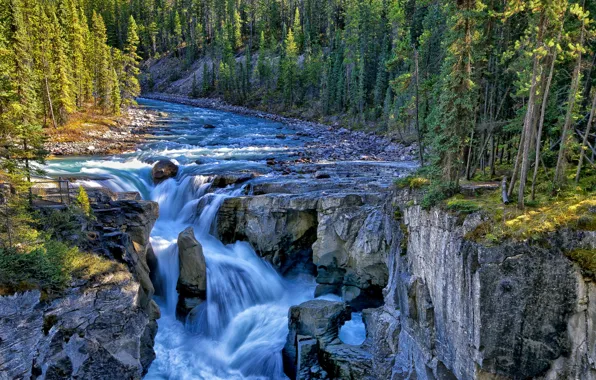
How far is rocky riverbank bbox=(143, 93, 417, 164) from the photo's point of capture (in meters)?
38.8

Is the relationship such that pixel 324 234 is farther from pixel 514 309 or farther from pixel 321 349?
pixel 514 309

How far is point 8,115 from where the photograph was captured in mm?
15031

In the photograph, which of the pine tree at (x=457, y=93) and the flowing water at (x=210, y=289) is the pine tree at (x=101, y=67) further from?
the pine tree at (x=457, y=93)

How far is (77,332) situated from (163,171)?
18624mm

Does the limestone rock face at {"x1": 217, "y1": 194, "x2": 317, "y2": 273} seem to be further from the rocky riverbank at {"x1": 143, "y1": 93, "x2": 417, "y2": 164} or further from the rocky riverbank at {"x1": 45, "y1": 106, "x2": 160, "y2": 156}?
the rocky riverbank at {"x1": 45, "y1": 106, "x2": 160, "y2": 156}

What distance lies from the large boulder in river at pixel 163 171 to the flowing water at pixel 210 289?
604 millimetres

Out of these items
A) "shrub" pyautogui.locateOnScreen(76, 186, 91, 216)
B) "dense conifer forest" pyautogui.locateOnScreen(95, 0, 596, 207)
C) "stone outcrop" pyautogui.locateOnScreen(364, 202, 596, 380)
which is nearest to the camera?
"stone outcrop" pyautogui.locateOnScreen(364, 202, 596, 380)

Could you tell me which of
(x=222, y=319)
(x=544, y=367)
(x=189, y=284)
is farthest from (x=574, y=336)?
(x=189, y=284)

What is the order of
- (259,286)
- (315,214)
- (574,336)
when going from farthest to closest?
(315,214) < (259,286) < (574,336)

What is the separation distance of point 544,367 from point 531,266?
2.79 m

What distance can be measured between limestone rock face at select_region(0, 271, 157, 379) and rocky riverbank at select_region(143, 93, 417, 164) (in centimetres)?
2330

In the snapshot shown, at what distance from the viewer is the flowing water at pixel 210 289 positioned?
1702cm

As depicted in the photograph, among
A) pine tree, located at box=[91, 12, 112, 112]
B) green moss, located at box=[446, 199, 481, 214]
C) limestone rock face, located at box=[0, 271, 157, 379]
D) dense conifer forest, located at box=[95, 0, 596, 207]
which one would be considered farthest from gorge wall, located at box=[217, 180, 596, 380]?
pine tree, located at box=[91, 12, 112, 112]

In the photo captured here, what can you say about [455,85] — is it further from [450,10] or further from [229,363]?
[229,363]
